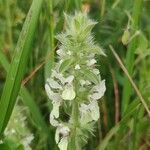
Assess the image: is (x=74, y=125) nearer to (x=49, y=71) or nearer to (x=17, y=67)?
(x=17, y=67)

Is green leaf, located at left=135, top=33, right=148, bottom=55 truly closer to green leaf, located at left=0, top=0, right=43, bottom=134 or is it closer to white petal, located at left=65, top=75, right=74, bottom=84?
green leaf, located at left=0, top=0, right=43, bottom=134

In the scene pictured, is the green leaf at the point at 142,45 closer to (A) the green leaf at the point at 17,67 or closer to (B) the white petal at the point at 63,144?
(A) the green leaf at the point at 17,67

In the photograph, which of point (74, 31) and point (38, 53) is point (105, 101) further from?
point (74, 31)

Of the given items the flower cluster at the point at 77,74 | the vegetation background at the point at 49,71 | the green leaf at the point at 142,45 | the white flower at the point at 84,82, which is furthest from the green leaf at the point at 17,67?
the green leaf at the point at 142,45

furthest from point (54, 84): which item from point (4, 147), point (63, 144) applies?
point (4, 147)

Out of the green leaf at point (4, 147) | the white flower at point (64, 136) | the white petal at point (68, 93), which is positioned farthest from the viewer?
the green leaf at point (4, 147)

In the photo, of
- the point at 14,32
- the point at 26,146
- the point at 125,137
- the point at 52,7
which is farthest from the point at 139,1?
the point at 14,32

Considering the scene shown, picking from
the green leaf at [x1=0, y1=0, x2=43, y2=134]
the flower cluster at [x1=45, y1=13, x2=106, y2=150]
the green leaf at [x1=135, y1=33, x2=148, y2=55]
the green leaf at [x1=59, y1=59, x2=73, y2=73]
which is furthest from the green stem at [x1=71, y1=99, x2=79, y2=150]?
the green leaf at [x1=135, y1=33, x2=148, y2=55]

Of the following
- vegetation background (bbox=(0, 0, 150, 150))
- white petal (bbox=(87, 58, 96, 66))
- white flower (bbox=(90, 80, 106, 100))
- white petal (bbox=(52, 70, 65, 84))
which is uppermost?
white petal (bbox=(87, 58, 96, 66))
